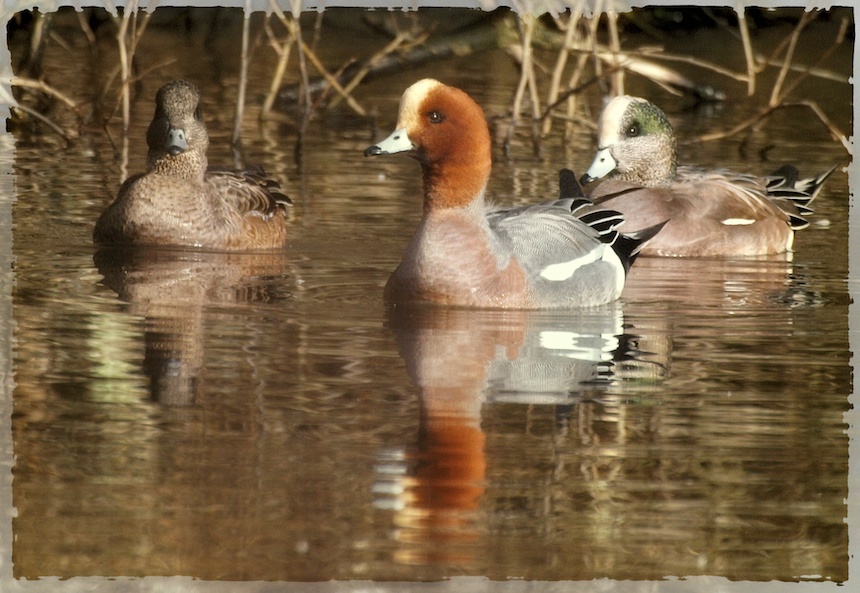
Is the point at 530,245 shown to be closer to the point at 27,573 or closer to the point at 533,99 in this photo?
the point at 27,573

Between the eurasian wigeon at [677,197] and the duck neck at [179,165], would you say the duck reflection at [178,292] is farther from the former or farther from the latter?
the eurasian wigeon at [677,197]

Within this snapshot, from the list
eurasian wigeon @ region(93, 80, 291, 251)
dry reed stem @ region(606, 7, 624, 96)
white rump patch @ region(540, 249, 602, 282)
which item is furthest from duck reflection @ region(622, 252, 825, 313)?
dry reed stem @ region(606, 7, 624, 96)

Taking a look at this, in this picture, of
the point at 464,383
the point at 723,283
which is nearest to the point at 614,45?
the point at 723,283

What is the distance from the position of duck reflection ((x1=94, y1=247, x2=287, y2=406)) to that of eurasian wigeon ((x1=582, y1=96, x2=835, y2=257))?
222 cm

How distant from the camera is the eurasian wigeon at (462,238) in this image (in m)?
7.66

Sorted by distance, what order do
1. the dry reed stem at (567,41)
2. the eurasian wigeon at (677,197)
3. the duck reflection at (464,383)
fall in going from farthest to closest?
the dry reed stem at (567,41), the eurasian wigeon at (677,197), the duck reflection at (464,383)

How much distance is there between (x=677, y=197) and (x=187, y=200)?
302 centimetres

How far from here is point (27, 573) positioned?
4160mm

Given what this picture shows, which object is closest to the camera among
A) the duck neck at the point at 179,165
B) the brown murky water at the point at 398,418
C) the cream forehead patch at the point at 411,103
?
the brown murky water at the point at 398,418

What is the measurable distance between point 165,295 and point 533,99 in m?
5.86

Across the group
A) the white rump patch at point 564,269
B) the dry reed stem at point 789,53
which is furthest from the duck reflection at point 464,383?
the dry reed stem at point 789,53

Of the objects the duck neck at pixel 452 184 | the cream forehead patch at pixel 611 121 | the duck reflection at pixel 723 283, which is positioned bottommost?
the duck reflection at pixel 723 283

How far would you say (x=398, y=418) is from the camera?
5.88m

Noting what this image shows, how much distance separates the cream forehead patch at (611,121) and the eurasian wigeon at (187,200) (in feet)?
6.55
